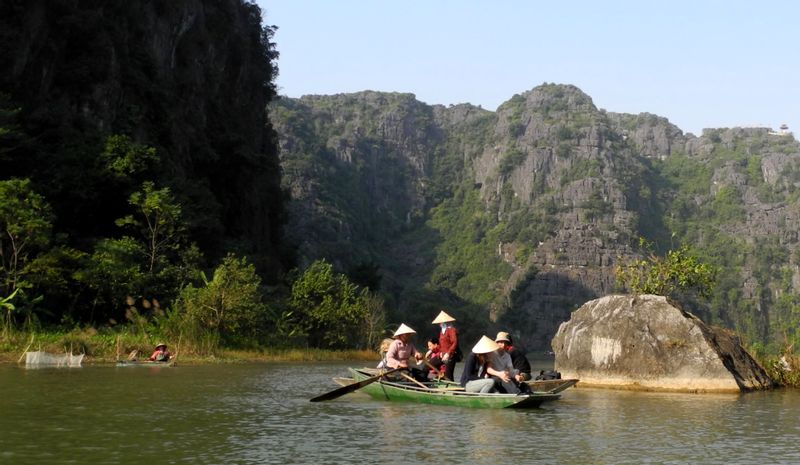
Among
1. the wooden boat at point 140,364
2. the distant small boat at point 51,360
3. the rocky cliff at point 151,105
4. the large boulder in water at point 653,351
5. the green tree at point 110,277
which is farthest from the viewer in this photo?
the rocky cliff at point 151,105

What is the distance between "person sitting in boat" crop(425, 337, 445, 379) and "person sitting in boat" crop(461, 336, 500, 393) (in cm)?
227

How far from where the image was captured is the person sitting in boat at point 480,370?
65.0 feet

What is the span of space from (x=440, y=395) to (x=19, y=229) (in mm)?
25503

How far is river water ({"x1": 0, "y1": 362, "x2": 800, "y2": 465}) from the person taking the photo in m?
14.0

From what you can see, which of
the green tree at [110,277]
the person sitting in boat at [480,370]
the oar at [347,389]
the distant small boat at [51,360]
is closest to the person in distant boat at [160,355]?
the distant small boat at [51,360]

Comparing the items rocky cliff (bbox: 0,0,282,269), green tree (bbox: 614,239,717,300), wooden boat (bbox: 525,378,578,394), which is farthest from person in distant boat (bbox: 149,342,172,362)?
green tree (bbox: 614,239,717,300)

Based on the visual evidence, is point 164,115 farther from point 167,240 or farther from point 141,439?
point 141,439

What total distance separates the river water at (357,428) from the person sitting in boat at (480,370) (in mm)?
563

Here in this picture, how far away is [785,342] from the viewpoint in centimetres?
2919

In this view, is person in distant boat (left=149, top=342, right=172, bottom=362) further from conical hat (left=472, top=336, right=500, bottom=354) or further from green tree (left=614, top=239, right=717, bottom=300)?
conical hat (left=472, top=336, right=500, bottom=354)

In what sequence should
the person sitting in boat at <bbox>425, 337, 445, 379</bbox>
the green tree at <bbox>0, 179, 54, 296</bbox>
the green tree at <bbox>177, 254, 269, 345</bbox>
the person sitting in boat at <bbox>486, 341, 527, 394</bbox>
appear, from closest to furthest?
the person sitting in boat at <bbox>486, 341, 527, 394</bbox>, the person sitting in boat at <bbox>425, 337, 445, 379</bbox>, the green tree at <bbox>0, 179, 54, 296</bbox>, the green tree at <bbox>177, 254, 269, 345</bbox>

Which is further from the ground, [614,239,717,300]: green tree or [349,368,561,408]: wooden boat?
[614,239,717,300]: green tree

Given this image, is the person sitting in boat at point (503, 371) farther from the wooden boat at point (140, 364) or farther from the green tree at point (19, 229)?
the green tree at point (19, 229)

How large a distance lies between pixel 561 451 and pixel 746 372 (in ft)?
50.6
